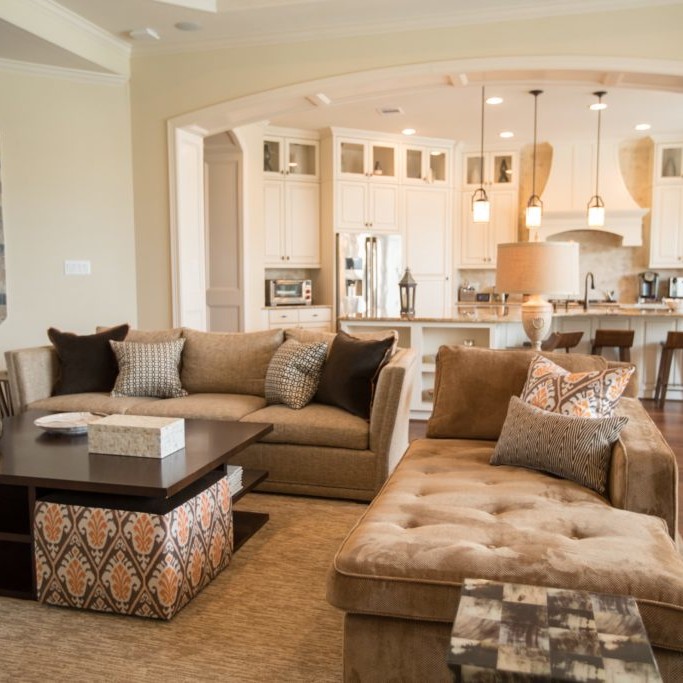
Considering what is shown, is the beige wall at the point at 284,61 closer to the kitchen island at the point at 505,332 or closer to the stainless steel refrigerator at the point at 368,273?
the kitchen island at the point at 505,332

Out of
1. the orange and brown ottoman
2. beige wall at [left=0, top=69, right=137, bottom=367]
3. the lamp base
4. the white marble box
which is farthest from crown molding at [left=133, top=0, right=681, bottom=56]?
the orange and brown ottoman

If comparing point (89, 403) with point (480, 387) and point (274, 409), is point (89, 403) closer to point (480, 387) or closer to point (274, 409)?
point (274, 409)

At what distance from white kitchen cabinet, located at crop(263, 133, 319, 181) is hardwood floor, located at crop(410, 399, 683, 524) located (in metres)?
3.65

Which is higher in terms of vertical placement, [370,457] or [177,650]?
[370,457]

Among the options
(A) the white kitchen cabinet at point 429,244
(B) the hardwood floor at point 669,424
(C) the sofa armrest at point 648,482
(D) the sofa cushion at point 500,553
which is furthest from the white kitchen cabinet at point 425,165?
(D) the sofa cushion at point 500,553

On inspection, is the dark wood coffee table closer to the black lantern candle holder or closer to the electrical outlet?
the electrical outlet

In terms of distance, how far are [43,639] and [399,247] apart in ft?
21.9

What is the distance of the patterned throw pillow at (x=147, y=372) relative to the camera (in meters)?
4.08

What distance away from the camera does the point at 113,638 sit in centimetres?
224

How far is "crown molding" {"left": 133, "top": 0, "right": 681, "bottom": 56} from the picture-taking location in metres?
4.37

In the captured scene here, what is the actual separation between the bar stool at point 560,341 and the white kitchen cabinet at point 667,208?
3.40m

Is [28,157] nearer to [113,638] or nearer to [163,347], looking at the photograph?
[163,347]

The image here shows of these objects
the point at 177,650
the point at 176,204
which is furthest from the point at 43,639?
the point at 176,204

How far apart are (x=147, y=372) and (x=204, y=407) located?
20.6 inches
